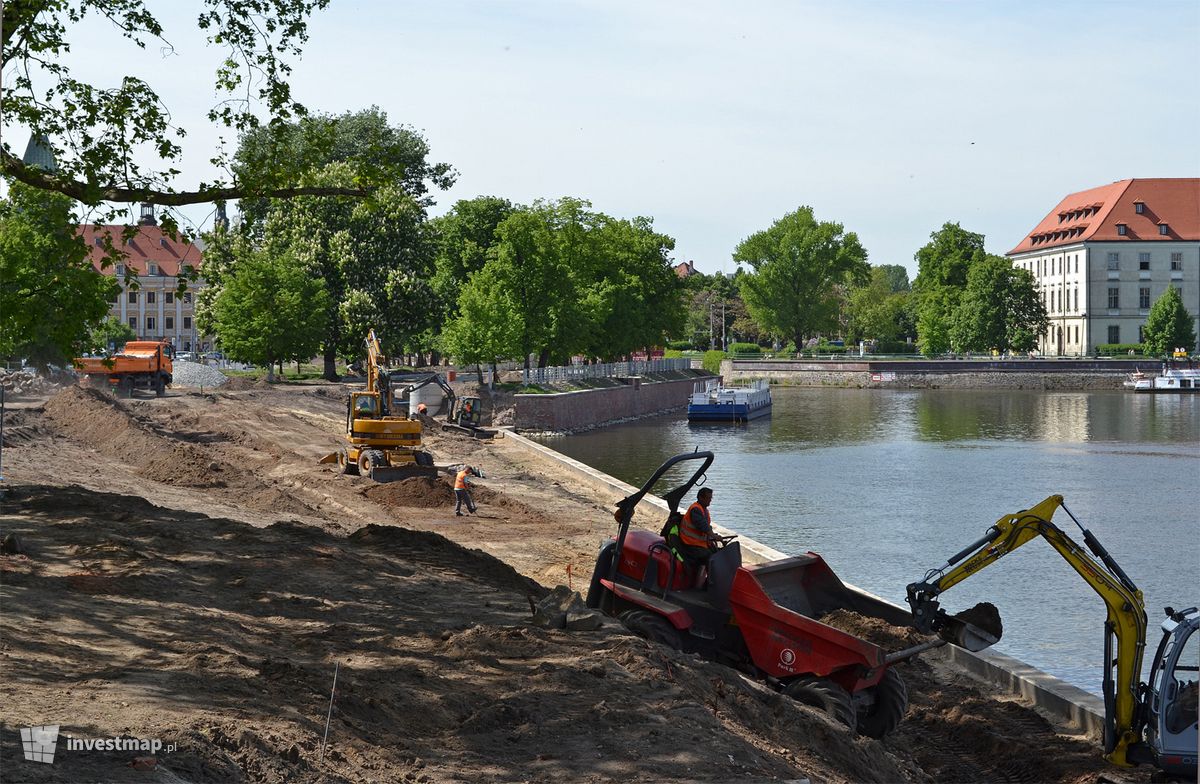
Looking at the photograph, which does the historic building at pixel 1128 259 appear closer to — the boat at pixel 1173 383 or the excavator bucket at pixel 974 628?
the boat at pixel 1173 383

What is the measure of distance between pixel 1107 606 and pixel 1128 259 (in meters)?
130

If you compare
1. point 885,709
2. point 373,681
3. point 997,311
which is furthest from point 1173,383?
point 373,681

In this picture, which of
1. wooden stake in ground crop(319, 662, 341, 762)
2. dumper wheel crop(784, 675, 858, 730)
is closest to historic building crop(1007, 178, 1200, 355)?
dumper wheel crop(784, 675, 858, 730)

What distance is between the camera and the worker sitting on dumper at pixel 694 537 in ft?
42.4

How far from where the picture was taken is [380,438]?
3272 centimetres

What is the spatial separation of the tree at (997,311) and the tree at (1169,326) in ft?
36.8

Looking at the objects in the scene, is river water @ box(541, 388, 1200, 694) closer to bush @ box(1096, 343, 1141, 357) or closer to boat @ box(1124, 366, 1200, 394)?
boat @ box(1124, 366, 1200, 394)

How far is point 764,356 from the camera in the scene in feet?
442

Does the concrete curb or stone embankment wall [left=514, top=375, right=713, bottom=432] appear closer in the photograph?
the concrete curb

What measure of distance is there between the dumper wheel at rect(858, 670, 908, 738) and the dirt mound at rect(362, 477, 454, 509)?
59.7 feet

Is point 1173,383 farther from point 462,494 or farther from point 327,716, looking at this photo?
point 327,716

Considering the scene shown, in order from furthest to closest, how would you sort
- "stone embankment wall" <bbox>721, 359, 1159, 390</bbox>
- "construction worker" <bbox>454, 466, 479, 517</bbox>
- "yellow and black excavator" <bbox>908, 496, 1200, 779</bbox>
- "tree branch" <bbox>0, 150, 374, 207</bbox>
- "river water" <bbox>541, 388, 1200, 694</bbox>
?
"stone embankment wall" <bbox>721, 359, 1159, 390</bbox> < "construction worker" <bbox>454, 466, 479, 517</bbox> < "river water" <bbox>541, 388, 1200, 694</bbox> < "tree branch" <bbox>0, 150, 374, 207</bbox> < "yellow and black excavator" <bbox>908, 496, 1200, 779</bbox>

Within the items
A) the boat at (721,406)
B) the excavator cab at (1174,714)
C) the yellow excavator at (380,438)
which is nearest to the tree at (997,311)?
the boat at (721,406)

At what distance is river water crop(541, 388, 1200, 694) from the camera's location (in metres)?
24.9
